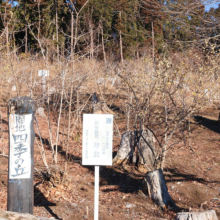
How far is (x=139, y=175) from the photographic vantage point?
23.6ft

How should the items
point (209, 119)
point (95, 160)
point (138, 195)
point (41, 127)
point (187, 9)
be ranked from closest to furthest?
point (95, 160), point (187, 9), point (138, 195), point (41, 127), point (209, 119)

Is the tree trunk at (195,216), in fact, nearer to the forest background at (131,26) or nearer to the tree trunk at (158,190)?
the tree trunk at (158,190)

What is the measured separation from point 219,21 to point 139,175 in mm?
4354

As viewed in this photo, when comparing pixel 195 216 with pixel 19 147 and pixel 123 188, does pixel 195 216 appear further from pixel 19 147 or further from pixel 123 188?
pixel 123 188

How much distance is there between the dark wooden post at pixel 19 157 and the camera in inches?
137

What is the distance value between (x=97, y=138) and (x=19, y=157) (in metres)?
1.06

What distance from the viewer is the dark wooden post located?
137 inches

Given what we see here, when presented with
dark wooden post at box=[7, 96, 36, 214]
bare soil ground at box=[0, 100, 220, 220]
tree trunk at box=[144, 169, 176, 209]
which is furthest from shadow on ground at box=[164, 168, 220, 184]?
dark wooden post at box=[7, 96, 36, 214]

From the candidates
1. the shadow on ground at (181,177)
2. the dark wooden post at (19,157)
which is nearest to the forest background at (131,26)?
the dark wooden post at (19,157)

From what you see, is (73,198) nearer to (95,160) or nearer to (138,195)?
(138,195)

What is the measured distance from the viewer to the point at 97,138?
3809 mm

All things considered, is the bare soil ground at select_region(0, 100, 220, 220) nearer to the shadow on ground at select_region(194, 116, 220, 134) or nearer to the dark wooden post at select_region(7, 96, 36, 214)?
the dark wooden post at select_region(7, 96, 36, 214)

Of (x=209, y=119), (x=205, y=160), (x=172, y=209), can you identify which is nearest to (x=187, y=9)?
(x=172, y=209)

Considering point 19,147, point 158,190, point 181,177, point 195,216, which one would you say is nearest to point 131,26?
point 181,177
